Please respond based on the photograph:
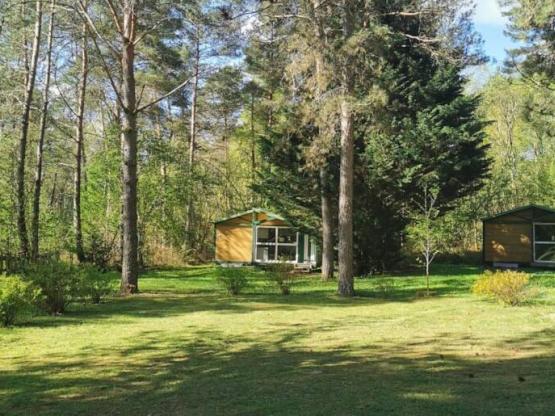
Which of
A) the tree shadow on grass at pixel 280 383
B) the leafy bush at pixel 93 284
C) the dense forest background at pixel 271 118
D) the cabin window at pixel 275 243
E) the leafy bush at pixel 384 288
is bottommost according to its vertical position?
the tree shadow on grass at pixel 280 383

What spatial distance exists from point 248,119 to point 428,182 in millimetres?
19052

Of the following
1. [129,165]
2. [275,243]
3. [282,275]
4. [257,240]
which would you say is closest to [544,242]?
[275,243]

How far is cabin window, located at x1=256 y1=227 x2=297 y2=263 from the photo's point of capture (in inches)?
1001

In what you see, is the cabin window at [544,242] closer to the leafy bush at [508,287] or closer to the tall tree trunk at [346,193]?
the tall tree trunk at [346,193]

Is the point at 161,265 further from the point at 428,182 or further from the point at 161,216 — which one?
the point at 428,182

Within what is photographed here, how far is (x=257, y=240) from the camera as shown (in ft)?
84.8

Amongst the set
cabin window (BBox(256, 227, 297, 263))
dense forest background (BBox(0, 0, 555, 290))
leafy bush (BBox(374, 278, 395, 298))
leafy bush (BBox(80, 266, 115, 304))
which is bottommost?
leafy bush (BBox(374, 278, 395, 298))

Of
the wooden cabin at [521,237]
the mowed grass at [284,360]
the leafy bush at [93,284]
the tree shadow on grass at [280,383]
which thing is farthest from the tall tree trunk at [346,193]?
the wooden cabin at [521,237]

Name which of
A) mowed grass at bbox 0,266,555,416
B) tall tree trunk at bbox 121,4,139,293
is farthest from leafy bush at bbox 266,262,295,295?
tall tree trunk at bbox 121,4,139,293

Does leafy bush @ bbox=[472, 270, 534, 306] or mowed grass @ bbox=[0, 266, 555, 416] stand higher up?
leafy bush @ bbox=[472, 270, 534, 306]

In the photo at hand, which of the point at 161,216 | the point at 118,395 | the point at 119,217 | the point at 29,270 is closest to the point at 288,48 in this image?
the point at 29,270

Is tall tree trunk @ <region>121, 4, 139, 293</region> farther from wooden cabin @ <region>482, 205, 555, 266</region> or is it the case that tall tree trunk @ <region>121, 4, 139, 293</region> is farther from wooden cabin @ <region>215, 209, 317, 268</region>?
wooden cabin @ <region>482, 205, 555, 266</region>

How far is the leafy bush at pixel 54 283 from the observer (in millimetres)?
10015

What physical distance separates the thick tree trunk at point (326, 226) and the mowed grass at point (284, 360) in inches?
273
